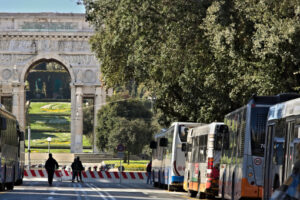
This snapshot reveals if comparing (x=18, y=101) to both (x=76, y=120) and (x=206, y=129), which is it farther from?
(x=206, y=129)

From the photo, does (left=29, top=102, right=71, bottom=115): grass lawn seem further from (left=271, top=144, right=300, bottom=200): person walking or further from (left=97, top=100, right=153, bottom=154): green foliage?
(left=271, top=144, right=300, bottom=200): person walking

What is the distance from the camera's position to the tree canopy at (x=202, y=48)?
89.1ft

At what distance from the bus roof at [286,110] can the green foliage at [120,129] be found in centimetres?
8603

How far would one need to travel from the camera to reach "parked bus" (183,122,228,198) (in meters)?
26.5

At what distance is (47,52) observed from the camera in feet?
307

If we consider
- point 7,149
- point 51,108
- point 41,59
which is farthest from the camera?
point 51,108

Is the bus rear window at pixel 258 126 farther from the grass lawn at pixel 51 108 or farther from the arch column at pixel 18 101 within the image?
the grass lawn at pixel 51 108

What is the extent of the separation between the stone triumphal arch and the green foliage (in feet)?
34.6

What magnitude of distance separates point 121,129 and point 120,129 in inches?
5.5

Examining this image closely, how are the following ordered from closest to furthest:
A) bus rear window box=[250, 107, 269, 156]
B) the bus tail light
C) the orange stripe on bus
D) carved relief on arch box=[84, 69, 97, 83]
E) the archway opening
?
the orange stripe on bus, bus rear window box=[250, 107, 269, 156], the bus tail light, carved relief on arch box=[84, 69, 97, 83], the archway opening

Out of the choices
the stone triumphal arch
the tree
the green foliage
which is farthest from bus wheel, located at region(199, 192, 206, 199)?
the green foliage

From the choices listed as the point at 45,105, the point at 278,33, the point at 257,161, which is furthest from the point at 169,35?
the point at 45,105

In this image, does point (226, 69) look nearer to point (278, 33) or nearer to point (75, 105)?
point (278, 33)

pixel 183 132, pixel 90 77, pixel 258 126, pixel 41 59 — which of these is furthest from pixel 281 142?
pixel 41 59
